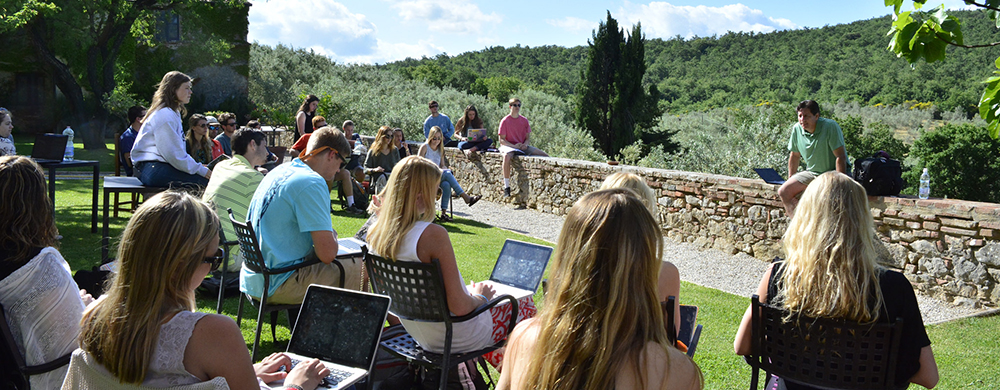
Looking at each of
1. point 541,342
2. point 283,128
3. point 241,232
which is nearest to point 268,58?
point 283,128

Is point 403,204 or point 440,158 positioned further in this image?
point 440,158

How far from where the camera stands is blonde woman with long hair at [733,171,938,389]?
2.28 m

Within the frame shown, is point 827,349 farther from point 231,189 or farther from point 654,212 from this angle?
point 231,189

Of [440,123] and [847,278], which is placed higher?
[440,123]

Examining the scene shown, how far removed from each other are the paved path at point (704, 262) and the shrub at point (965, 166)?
14377mm

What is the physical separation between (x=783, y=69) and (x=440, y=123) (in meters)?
55.5

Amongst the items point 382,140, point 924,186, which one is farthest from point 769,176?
point 382,140

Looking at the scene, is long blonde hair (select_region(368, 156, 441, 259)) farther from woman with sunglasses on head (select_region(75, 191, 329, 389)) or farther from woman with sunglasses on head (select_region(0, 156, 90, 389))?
woman with sunglasses on head (select_region(75, 191, 329, 389))

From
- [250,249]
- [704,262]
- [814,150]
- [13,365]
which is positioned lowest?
[704,262]

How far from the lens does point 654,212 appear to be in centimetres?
312

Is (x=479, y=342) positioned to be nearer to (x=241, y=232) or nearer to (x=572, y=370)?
(x=241, y=232)

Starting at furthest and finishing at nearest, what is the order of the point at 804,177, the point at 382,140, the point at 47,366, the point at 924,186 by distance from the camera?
the point at 382,140 < the point at 804,177 < the point at 924,186 < the point at 47,366

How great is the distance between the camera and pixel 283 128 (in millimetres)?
18984

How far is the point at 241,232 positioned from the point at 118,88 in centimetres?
1945
